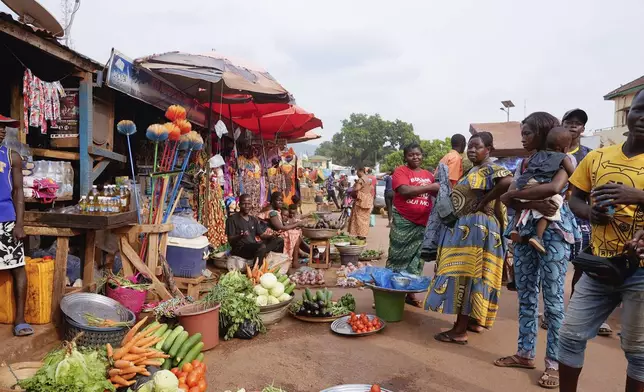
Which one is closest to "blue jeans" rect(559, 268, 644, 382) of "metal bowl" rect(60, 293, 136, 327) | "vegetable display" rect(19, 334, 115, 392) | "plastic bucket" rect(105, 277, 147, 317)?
"vegetable display" rect(19, 334, 115, 392)

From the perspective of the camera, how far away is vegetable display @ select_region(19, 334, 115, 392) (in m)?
2.62

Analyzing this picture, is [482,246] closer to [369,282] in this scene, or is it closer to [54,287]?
[369,282]

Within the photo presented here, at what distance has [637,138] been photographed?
7.26 feet

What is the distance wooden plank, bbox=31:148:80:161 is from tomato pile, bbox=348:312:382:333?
12.1ft

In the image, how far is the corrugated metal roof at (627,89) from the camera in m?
22.8

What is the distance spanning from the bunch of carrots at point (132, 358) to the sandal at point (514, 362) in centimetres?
265

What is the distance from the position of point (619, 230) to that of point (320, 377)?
2.36 metres

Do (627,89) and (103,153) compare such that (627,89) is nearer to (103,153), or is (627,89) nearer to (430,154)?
(430,154)

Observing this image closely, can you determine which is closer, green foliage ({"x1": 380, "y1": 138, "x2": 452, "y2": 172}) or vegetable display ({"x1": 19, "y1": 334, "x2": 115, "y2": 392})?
vegetable display ({"x1": 19, "y1": 334, "x2": 115, "y2": 392})

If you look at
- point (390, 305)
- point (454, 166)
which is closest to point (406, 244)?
point (390, 305)

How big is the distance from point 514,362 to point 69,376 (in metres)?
3.25

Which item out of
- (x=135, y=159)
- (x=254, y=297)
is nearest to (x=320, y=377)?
(x=254, y=297)

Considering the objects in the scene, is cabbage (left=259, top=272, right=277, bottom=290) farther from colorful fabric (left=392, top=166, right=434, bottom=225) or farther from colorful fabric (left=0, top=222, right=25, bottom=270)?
colorful fabric (left=0, top=222, right=25, bottom=270)

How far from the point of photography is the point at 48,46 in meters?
4.44
